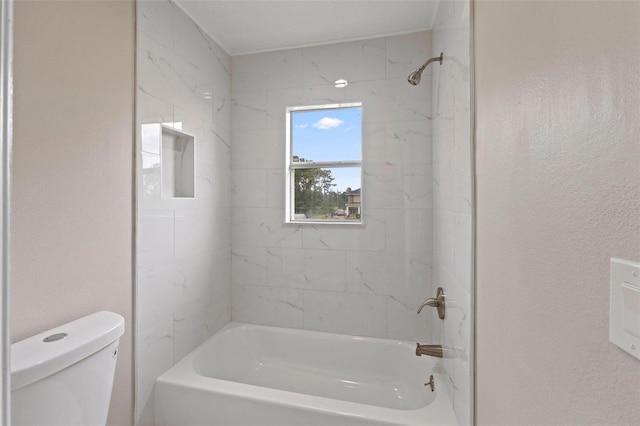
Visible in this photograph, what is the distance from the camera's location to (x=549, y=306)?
632mm

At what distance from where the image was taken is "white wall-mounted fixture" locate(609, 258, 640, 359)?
1.35 ft

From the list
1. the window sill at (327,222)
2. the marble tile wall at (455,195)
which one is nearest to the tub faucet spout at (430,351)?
the marble tile wall at (455,195)

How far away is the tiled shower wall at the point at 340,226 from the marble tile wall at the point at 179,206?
17 cm

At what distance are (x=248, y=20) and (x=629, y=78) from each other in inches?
82.7

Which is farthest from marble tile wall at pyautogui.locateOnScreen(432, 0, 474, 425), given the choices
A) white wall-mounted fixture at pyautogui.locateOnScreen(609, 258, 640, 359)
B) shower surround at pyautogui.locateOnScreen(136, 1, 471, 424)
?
white wall-mounted fixture at pyautogui.locateOnScreen(609, 258, 640, 359)

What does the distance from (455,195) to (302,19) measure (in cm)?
151

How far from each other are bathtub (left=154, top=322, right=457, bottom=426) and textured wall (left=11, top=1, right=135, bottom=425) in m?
0.32

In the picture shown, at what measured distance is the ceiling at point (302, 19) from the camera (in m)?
1.83

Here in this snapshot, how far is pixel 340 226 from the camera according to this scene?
2.27m

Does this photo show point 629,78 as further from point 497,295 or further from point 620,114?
point 497,295

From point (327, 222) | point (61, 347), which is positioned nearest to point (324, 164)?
point (327, 222)

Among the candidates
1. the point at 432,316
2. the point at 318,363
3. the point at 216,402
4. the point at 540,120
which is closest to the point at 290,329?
the point at 318,363

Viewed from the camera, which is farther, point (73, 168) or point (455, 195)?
point (455, 195)

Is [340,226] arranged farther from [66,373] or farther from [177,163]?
[66,373]
